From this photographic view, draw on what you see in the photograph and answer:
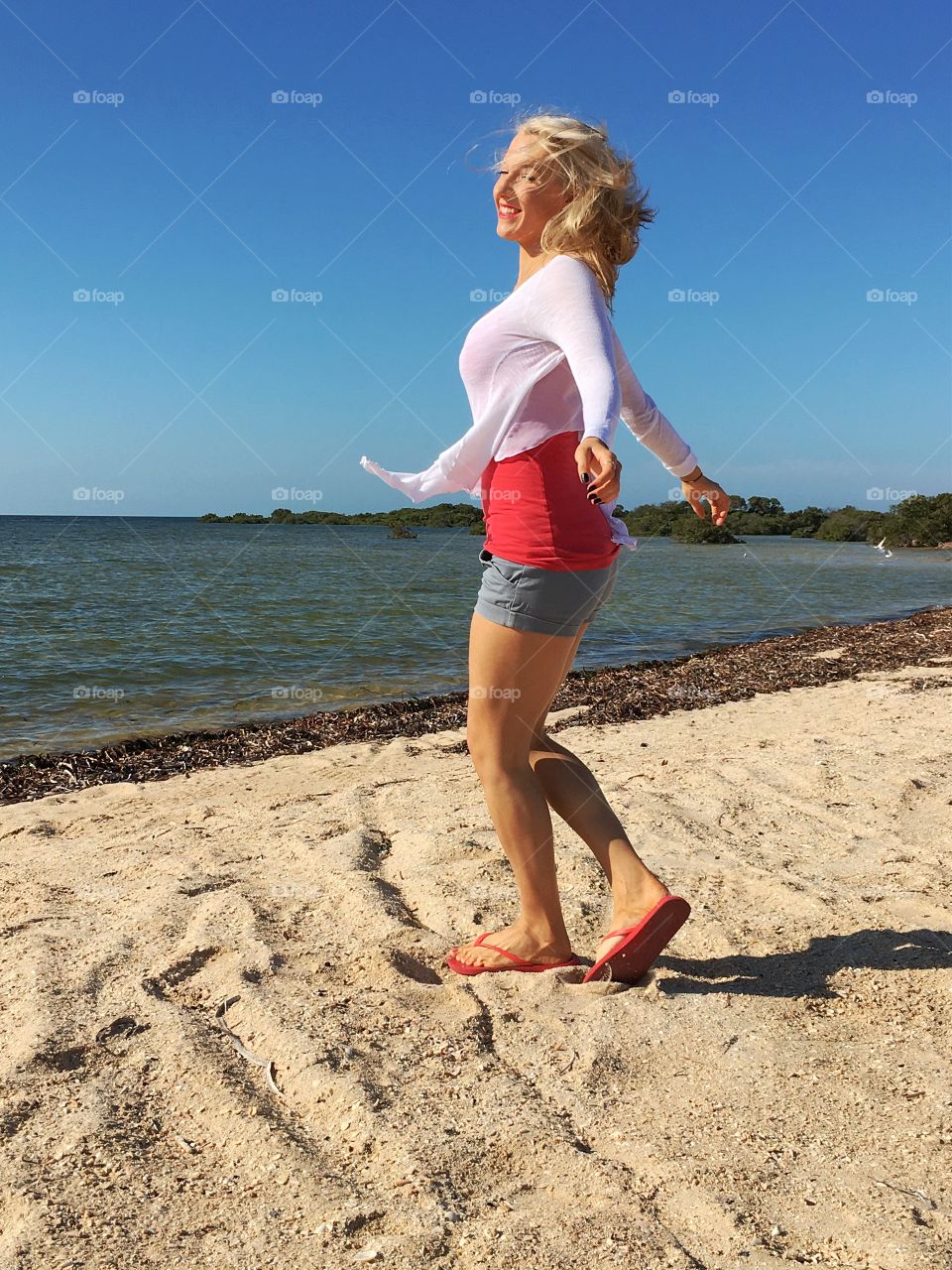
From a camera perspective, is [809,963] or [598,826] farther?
[809,963]

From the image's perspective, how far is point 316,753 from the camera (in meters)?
7.07

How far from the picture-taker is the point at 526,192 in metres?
2.59

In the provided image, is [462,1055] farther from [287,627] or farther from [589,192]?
[287,627]

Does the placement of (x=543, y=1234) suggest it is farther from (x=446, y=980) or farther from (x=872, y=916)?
(x=872, y=916)

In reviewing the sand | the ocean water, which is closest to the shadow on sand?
the sand

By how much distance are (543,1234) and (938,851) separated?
2766mm

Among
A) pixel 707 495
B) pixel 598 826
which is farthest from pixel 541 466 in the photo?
pixel 598 826

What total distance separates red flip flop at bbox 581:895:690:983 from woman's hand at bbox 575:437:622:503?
121 cm

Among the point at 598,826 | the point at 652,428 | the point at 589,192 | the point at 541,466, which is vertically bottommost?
the point at 598,826

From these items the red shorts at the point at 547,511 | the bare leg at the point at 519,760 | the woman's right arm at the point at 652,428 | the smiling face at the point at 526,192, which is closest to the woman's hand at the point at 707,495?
the woman's right arm at the point at 652,428

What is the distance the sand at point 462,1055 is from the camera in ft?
5.97

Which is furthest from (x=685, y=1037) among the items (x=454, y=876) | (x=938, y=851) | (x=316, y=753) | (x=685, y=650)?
(x=685, y=650)

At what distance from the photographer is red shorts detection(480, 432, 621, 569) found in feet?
8.23

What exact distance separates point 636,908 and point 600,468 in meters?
1.32
